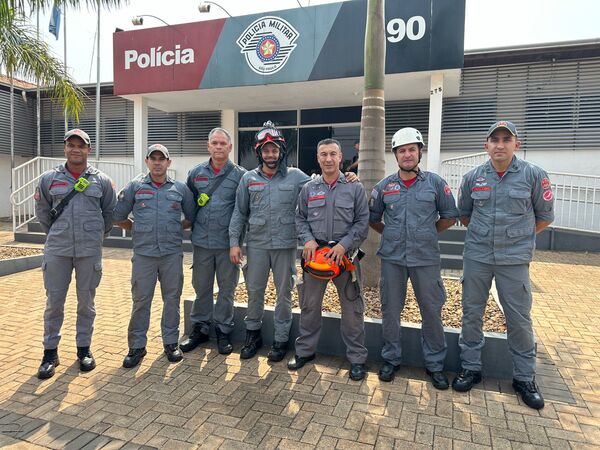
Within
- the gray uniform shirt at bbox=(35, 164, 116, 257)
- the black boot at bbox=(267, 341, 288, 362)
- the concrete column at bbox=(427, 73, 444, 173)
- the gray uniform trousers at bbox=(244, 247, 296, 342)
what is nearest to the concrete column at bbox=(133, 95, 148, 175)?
the concrete column at bbox=(427, 73, 444, 173)

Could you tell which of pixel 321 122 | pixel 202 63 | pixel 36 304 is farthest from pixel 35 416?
pixel 321 122

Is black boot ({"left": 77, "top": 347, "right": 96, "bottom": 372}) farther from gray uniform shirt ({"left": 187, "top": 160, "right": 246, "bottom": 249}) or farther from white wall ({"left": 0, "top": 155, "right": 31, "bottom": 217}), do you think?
white wall ({"left": 0, "top": 155, "right": 31, "bottom": 217})

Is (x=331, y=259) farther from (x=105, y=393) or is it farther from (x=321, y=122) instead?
(x=321, y=122)

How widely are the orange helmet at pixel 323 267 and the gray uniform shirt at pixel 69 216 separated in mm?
1777

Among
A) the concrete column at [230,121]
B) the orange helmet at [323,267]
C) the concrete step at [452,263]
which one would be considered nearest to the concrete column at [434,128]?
the concrete step at [452,263]

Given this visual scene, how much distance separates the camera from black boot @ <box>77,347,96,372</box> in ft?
10.8

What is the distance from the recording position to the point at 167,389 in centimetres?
301

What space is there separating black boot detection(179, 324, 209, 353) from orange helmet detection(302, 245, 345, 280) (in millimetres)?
1337

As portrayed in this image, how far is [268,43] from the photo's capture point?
848 centimetres

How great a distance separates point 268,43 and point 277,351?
693cm

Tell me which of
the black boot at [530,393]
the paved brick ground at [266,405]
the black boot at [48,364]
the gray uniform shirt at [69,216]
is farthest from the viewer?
the gray uniform shirt at [69,216]

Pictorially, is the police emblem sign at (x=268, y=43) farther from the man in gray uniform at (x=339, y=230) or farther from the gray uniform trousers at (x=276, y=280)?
the gray uniform trousers at (x=276, y=280)

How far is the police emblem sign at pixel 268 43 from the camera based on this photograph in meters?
8.38

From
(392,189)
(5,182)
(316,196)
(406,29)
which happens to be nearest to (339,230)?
(316,196)
